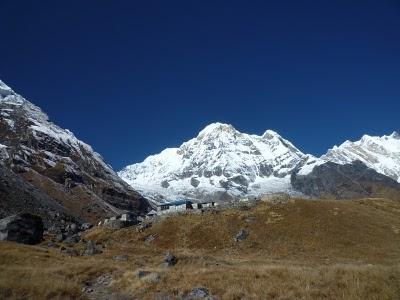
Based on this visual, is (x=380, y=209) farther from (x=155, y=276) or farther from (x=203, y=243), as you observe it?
(x=155, y=276)

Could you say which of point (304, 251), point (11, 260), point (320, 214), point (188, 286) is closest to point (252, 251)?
point (304, 251)

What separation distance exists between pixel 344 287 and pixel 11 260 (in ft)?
95.7

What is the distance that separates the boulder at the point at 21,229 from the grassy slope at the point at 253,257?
43.1 feet

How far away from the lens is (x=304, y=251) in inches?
2466

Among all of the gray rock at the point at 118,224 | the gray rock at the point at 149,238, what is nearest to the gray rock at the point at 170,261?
the gray rock at the point at 149,238

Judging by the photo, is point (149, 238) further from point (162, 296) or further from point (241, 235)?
point (162, 296)

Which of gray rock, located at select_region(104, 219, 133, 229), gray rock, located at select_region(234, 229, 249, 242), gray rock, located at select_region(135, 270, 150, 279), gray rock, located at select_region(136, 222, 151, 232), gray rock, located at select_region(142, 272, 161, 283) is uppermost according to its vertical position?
gray rock, located at select_region(104, 219, 133, 229)

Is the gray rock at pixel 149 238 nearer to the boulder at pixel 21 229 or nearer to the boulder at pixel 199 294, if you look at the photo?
the boulder at pixel 21 229

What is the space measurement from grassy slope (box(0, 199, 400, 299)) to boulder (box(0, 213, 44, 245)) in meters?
13.1

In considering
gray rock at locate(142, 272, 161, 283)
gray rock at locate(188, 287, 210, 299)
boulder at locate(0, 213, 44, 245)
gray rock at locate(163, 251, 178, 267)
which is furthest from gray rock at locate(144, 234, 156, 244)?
gray rock at locate(188, 287, 210, 299)

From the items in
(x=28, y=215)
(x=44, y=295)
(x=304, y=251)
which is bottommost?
(x=44, y=295)

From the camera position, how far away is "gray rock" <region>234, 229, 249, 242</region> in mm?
72006

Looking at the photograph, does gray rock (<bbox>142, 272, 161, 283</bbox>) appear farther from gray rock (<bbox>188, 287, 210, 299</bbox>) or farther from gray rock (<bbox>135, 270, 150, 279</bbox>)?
gray rock (<bbox>188, 287, 210, 299</bbox>)

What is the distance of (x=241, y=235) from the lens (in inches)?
2872
